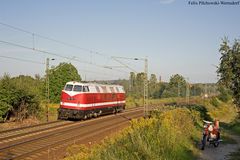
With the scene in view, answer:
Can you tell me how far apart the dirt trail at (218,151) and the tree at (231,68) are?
309 centimetres

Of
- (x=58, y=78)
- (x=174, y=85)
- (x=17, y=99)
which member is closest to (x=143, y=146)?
(x=17, y=99)

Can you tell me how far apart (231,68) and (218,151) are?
6.23m

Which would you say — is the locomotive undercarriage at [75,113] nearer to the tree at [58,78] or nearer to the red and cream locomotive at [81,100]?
the red and cream locomotive at [81,100]

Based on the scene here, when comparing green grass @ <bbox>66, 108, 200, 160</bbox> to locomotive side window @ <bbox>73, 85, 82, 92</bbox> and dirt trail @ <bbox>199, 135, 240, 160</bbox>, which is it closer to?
dirt trail @ <bbox>199, 135, 240, 160</bbox>

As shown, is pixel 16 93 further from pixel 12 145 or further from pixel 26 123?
pixel 12 145

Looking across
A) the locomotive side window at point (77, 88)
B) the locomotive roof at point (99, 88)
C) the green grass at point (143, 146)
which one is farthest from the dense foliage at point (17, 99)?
the green grass at point (143, 146)

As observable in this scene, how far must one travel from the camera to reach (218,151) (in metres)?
16.4

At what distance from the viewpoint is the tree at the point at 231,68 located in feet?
65.7

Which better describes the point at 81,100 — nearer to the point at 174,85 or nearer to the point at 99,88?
the point at 99,88

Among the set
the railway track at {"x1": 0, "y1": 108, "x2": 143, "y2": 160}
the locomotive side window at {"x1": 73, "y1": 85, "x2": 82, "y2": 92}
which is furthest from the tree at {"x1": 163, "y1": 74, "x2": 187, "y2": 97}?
the railway track at {"x1": 0, "y1": 108, "x2": 143, "y2": 160}

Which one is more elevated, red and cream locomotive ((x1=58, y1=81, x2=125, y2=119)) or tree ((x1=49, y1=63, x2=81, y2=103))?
tree ((x1=49, y1=63, x2=81, y2=103))

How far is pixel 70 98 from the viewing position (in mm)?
29625

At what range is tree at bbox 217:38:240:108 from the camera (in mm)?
20031

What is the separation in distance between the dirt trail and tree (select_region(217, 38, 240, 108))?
3.09 meters
